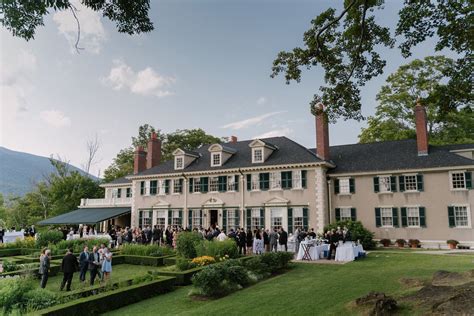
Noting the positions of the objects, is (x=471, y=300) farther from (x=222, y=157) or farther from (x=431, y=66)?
(x=431, y=66)

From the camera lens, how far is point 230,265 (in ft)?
45.2

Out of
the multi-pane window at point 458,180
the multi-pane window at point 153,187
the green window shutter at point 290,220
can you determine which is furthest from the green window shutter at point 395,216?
the multi-pane window at point 153,187

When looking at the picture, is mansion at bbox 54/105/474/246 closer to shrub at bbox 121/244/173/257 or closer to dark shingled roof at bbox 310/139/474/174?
dark shingled roof at bbox 310/139/474/174

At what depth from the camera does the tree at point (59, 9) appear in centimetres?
655

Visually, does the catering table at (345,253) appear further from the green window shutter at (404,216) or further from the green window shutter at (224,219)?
the green window shutter at (224,219)

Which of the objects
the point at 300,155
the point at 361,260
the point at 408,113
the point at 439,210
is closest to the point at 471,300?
the point at 361,260

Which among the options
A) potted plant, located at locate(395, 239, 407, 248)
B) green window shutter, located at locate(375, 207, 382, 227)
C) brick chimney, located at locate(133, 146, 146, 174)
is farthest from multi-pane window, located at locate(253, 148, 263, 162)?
brick chimney, located at locate(133, 146, 146, 174)

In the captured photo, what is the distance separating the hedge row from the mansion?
14.8 metres

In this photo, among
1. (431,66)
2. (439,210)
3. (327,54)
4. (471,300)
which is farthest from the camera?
(431,66)

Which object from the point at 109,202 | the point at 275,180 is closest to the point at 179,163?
the point at 275,180

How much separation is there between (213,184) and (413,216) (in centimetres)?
1522

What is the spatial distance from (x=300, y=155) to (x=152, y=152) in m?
15.8

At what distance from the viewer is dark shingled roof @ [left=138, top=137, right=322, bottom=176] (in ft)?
91.5

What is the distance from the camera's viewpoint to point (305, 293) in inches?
432
